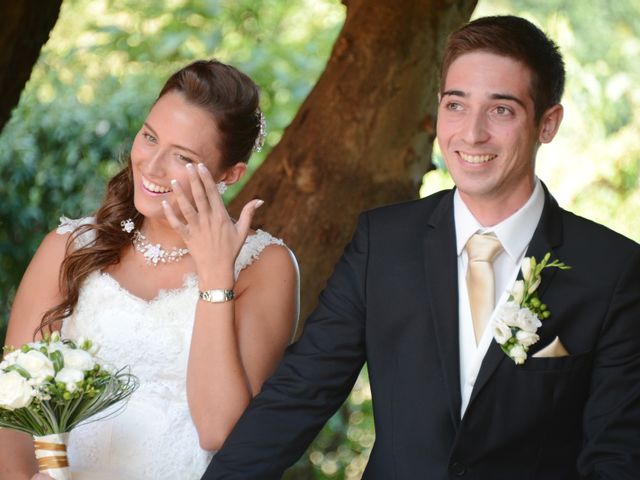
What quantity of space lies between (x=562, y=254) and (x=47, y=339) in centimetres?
140

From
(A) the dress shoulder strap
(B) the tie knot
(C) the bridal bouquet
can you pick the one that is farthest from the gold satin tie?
(C) the bridal bouquet

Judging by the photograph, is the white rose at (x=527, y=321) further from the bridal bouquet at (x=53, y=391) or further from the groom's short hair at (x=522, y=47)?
the bridal bouquet at (x=53, y=391)

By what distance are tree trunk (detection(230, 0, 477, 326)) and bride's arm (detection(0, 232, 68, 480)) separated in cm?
135

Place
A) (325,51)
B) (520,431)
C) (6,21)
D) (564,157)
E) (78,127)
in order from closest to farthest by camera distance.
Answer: (520,431)
(6,21)
(78,127)
(325,51)
(564,157)

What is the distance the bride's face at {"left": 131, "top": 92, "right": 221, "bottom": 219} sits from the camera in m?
3.37

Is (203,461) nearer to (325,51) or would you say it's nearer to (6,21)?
(6,21)

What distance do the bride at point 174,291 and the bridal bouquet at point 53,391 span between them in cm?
34

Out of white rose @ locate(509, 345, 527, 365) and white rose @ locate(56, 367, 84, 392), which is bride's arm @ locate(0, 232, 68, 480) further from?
white rose @ locate(509, 345, 527, 365)

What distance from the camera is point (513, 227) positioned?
308cm

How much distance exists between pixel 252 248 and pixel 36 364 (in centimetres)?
98

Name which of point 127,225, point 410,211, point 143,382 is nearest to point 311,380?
point 410,211

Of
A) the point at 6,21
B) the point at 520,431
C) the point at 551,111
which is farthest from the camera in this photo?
the point at 6,21

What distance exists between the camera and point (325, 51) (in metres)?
6.92

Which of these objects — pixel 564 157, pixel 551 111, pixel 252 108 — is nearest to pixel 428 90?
pixel 252 108
